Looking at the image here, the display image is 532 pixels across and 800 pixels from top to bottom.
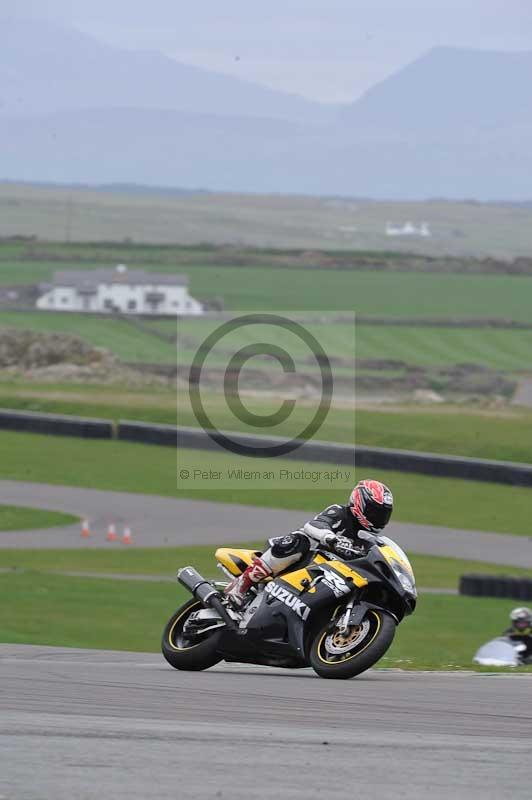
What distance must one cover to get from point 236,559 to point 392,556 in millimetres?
1425

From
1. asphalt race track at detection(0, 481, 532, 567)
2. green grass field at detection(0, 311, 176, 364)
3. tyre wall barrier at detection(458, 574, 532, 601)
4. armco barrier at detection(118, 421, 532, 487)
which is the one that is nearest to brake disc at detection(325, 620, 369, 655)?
tyre wall barrier at detection(458, 574, 532, 601)

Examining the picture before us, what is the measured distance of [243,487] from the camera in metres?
33.1

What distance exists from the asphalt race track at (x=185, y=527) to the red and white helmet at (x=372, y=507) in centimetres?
1562

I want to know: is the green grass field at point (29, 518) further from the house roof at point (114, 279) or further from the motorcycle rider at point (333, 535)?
the house roof at point (114, 279)

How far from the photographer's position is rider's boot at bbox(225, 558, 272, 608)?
1036cm

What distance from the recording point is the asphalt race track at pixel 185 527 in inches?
1027

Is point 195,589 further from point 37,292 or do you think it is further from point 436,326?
point 37,292

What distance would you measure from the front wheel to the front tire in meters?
0.86

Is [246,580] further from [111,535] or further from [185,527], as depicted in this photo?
[185,527]

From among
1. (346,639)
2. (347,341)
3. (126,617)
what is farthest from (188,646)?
(347,341)

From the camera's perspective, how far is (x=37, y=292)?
108m

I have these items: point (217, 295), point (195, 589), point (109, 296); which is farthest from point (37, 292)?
point (195, 589)

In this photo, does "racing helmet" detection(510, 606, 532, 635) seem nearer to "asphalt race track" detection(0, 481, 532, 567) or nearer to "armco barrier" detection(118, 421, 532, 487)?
"asphalt race track" detection(0, 481, 532, 567)

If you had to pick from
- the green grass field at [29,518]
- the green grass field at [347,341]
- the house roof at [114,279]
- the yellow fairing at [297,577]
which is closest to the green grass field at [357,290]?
the house roof at [114,279]
